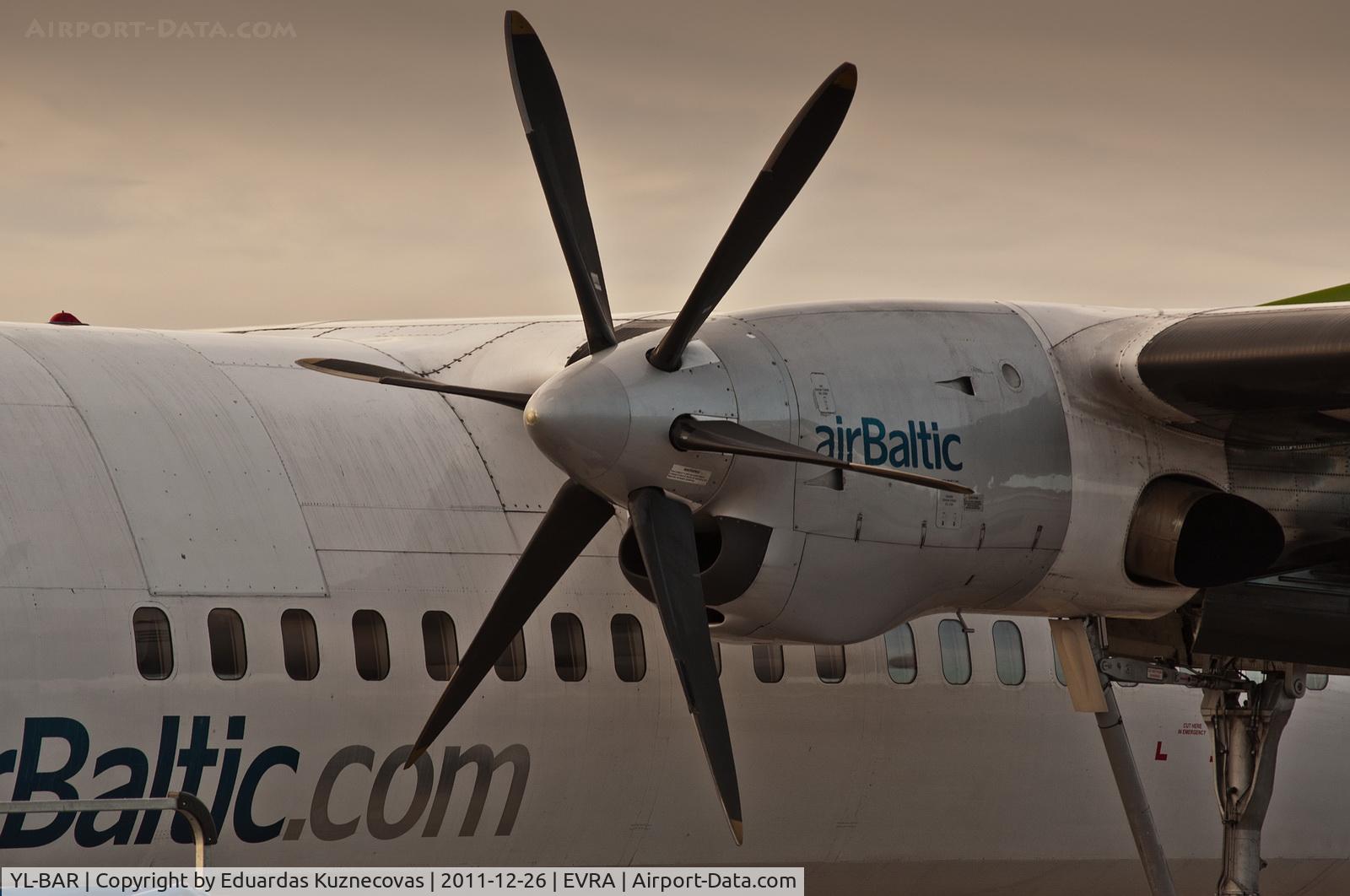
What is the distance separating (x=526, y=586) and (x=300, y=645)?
130cm

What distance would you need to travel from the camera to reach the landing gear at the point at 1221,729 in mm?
10812

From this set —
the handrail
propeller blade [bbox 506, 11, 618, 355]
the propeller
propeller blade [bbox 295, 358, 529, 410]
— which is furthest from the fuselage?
the handrail

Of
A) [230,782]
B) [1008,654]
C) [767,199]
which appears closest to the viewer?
[767,199]

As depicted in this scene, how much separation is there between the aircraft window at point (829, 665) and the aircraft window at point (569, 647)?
1.68 m

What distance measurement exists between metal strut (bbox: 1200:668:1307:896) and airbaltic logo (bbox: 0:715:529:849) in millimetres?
4511

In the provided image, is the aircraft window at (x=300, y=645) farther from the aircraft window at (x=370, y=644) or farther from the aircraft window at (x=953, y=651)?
the aircraft window at (x=953, y=651)

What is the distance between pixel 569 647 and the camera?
1076cm

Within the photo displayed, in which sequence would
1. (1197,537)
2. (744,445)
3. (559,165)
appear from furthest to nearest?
(1197,537) → (559,165) → (744,445)

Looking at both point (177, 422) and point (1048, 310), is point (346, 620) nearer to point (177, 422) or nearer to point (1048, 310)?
point (177, 422)

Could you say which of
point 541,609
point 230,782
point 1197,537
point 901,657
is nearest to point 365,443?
point 541,609

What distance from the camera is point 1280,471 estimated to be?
10789 mm

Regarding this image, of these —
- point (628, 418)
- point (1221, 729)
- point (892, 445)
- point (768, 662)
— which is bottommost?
point (1221, 729)

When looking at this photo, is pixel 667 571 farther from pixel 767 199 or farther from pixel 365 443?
pixel 365 443

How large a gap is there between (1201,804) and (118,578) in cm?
797
